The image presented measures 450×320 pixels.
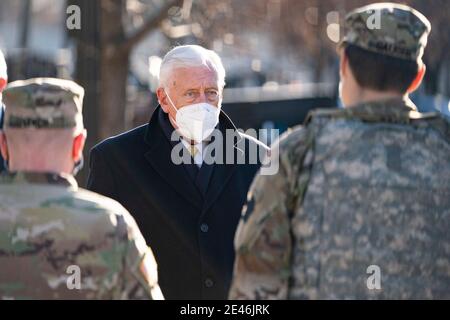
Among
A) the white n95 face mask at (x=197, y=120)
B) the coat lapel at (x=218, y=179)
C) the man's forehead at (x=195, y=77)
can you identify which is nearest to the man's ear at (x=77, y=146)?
the coat lapel at (x=218, y=179)

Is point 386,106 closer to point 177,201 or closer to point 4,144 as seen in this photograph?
A: point 4,144

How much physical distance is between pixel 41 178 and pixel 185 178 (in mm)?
1848

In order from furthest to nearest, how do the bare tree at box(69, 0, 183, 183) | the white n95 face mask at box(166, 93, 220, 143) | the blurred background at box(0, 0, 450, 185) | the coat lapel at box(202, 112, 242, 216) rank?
the bare tree at box(69, 0, 183, 183) → the blurred background at box(0, 0, 450, 185) → the white n95 face mask at box(166, 93, 220, 143) → the coat lapel at box(202, 112, 242, 216)

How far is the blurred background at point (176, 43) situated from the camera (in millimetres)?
14625

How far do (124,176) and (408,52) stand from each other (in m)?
2.09

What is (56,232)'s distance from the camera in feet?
15.0

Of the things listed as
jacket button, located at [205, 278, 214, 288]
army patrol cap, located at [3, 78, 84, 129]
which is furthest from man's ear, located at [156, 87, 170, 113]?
army patrol cap, located at [3, 78, 84, 129]

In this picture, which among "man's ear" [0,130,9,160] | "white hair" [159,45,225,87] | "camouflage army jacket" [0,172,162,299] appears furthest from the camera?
"white hair" [159,45,225,87]

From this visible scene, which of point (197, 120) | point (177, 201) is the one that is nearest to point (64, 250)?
point (177, 201)

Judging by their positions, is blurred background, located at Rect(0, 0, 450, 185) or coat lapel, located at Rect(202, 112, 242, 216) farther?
blurred background, located at Rect(0, 0, 450, 185)

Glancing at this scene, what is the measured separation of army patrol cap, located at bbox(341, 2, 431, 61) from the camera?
474 cm

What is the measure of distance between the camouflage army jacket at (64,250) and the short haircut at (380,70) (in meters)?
0.96

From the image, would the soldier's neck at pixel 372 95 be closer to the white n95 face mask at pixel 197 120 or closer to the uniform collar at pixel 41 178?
the uniform collar at pixel 41 178

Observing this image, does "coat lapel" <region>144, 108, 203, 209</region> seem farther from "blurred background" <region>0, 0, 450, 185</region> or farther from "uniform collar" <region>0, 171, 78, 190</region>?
"blurred background" <region>0, 0, 450, 185</region>
